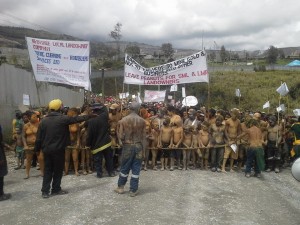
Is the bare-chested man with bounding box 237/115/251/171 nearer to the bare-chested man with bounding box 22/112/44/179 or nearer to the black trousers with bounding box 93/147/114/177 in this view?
the black trousers with bounding box 93/147/114/177

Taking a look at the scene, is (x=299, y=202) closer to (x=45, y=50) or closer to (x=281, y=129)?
(x=281, y=129)

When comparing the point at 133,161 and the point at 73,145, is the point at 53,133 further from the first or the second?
the point at 73,145

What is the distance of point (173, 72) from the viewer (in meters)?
11.7

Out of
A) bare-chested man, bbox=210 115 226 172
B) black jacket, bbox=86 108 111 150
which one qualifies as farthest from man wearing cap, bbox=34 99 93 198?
bare-chested man, bbox=210 115 226 172

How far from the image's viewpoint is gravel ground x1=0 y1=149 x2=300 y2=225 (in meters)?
6.09

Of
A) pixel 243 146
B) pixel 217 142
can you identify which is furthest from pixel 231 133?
pixel 243 146

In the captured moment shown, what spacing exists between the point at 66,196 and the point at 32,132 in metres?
2.27

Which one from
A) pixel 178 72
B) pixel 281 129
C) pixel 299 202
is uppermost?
pixel 178 72

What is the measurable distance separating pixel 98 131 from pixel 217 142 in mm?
3343

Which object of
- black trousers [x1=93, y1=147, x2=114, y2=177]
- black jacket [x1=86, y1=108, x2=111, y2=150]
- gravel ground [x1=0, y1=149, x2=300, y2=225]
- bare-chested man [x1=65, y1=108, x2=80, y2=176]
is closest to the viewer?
gravel ground [x1=0, y1=149, x2=300, y2=225]

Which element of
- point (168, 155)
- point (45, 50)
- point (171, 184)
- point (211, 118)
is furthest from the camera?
point (211, 118)

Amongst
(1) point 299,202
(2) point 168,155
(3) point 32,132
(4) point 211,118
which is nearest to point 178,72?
(4) point 211,118

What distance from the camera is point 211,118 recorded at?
10.7 meters

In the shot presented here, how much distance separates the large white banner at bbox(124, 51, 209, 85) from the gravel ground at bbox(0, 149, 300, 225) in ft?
10.9
